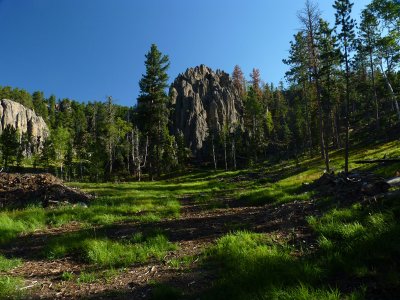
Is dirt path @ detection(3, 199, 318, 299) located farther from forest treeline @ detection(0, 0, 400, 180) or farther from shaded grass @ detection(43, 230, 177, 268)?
forest treeline @ detection(0, 0, 400, 180)

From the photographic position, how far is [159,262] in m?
7.72

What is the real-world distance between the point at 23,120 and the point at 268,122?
357 ft

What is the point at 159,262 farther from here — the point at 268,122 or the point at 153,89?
the point at 268,122

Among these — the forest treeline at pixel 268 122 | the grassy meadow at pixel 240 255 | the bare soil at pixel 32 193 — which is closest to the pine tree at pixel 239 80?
the forest treeline at pixel 268 122

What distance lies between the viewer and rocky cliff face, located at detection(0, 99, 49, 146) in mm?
135250

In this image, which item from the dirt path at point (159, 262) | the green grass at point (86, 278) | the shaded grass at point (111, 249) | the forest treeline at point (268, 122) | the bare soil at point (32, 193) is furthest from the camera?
the forest treeline at point (268, 122)

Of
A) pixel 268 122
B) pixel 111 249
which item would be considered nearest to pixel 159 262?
pixel 111 249

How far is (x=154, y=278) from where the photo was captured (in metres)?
6.68

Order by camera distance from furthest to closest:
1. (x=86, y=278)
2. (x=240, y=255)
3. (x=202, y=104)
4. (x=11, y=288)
A: (x=202, y=104), (x=240, y=255), (x=86, y=278), (x=11, y=288)

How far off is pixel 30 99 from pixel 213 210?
568 ft

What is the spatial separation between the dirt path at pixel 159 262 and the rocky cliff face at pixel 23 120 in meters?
135

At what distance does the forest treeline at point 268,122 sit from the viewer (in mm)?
45219

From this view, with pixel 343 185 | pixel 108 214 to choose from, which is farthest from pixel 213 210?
pixel 343 185

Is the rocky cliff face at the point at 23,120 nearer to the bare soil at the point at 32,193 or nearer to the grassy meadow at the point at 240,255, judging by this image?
the bare soil at the point at 32,193
